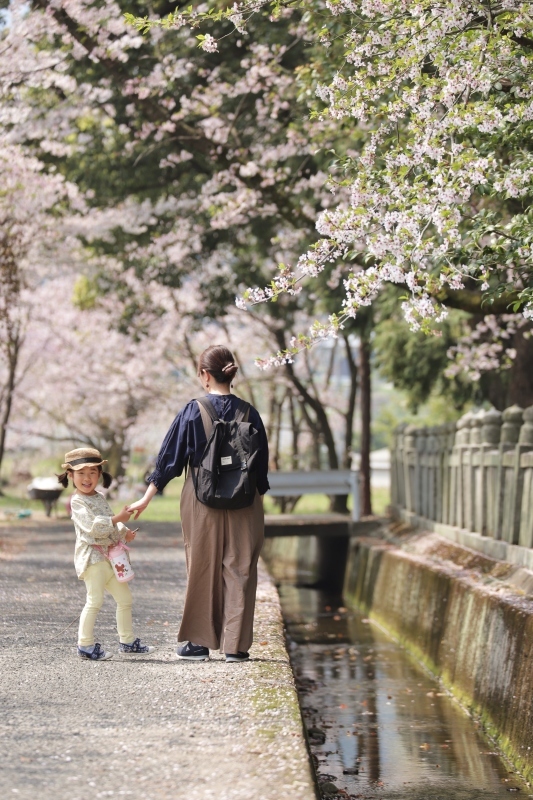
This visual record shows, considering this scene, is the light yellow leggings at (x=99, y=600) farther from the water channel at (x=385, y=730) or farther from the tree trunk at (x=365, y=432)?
the tree trunk at (x=365, y=432)

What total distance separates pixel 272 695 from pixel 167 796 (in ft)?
5.63

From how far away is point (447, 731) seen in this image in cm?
898

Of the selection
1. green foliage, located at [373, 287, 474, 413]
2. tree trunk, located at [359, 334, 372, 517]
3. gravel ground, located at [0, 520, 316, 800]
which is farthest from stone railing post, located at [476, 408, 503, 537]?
tree trunk, located at [359, 334, 372, 517]

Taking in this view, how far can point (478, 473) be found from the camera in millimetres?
12430

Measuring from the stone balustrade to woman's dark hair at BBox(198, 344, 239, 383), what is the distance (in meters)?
3.94

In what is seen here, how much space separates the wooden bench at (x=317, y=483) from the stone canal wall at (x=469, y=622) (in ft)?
13.7

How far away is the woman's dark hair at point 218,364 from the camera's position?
6.91m

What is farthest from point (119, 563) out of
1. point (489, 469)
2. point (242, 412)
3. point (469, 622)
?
point (489, 469)

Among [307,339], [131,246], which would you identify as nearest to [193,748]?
[307,339]

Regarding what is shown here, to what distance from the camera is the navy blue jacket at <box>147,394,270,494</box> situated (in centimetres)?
682

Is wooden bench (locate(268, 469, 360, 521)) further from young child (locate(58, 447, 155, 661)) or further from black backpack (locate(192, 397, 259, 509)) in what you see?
black backpack (locate(192, 397, 259, 509))

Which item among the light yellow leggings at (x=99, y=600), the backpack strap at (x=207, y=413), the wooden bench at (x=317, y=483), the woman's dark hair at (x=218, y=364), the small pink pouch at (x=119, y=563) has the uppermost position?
the woman's dark hair at (x=218, y=364)

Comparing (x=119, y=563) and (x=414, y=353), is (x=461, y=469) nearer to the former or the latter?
(x=414, y=353)

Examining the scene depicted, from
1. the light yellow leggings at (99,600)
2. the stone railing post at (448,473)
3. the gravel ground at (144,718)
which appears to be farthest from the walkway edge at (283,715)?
the stone railing post at (448,473)
